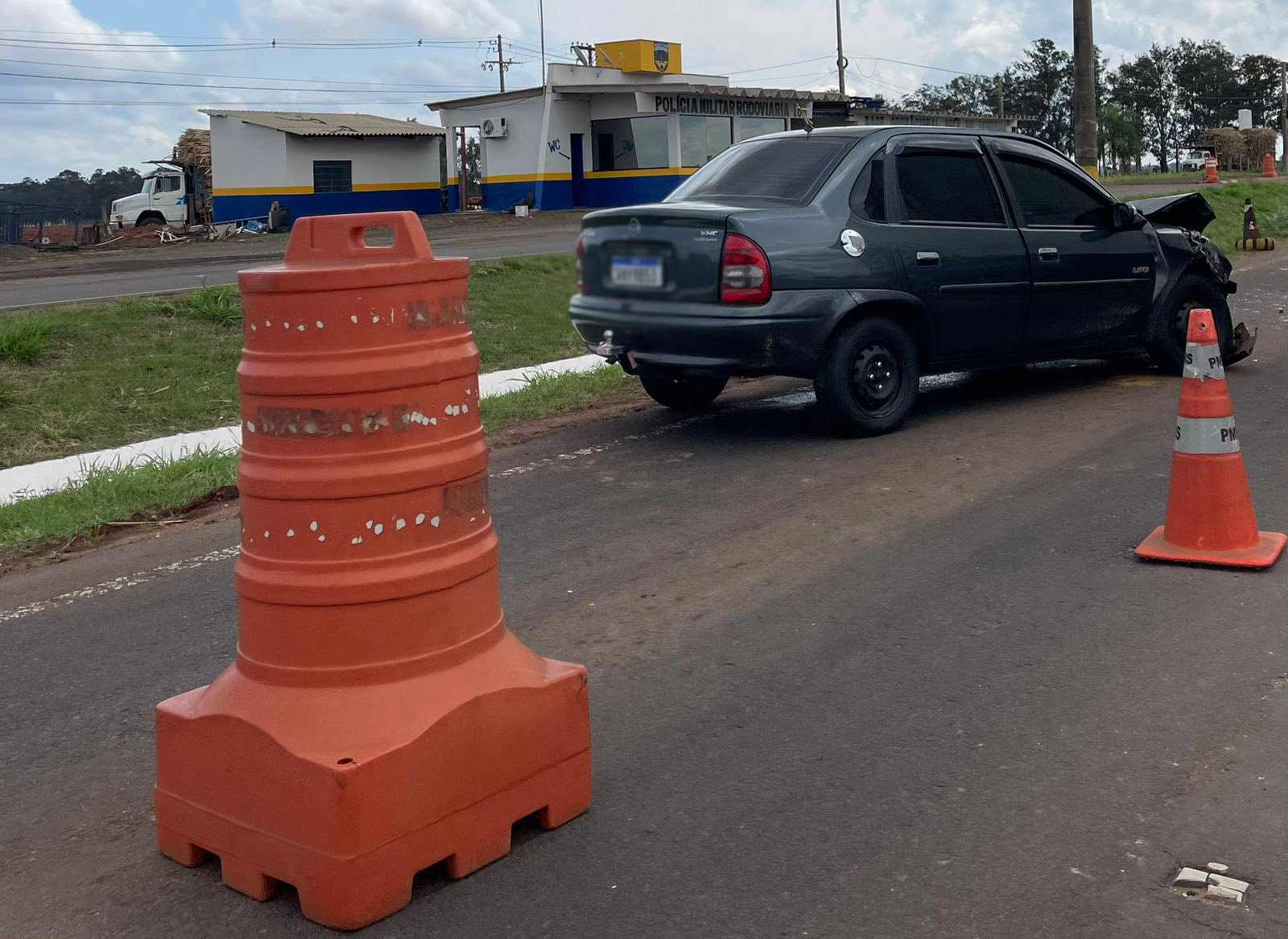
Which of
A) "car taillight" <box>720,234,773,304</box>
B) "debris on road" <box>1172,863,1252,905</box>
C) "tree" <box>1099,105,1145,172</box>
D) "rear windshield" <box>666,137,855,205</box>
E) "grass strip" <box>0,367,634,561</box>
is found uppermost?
"tree" <box>1099,105,1145,172</box>

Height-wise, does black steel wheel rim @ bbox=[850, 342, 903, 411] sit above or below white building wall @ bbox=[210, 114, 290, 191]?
below

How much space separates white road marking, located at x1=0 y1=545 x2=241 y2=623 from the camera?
5203mm

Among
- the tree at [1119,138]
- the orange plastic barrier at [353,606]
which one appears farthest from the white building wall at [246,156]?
the tree at [1119,138]

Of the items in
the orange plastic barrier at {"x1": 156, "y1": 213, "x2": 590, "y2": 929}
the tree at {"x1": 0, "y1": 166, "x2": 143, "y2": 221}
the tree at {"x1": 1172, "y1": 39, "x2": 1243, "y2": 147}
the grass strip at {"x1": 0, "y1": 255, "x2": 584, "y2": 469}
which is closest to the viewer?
the orange plastic barrier at {"x1": 156, "y1": 213, "x2": 590, "y2": 929}

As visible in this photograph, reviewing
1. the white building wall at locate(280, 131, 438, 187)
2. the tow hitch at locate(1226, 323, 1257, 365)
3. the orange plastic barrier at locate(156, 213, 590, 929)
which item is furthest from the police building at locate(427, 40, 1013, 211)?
the orange plastic barrier at locate(156, 213, 590, 929)

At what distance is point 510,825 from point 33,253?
3079 cm

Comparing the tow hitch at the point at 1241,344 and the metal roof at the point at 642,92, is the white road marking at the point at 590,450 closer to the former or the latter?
the tow hitch at the point at 1241,344

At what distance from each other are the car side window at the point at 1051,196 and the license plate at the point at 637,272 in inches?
98.4

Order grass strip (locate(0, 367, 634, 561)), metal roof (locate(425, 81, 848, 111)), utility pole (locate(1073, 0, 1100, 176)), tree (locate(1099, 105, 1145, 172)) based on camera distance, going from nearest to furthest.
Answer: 1. grass strip (locate(0, 367, 634, 561))
2. utility pole (locate(1073, 0, 1100, 176))
3. metal roof (locate(425, 81, 848, 111))
4. tree (locate(1099, 105, 1145, 172))

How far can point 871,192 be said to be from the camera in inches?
302

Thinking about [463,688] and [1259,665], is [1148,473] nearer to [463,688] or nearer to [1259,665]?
[1259,665]

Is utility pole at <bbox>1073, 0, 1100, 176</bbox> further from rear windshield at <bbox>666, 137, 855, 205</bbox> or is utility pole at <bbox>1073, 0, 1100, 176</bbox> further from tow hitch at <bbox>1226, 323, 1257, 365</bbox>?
rear windshield at <bbox>666, 137, 855, 205</bbox>

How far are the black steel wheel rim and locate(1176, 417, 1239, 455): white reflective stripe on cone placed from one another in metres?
2.48

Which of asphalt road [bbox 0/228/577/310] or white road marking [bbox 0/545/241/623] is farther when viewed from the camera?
asphalt road [bbox 0/228/577/310]
